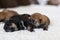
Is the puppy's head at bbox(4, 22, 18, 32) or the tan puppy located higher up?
the puppy's head at bbox(4, 22, 18, 32)

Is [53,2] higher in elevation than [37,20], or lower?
lower

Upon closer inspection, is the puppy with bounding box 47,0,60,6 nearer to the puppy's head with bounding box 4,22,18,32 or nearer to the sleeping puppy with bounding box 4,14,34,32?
the sleeping puppy with bounding box 4,14,34,32

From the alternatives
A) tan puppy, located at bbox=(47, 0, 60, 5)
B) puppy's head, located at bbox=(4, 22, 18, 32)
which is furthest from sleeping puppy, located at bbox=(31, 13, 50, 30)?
tan puppy, located at bbox=(47, 0, 60, 5)

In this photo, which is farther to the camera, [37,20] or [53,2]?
[53,2]

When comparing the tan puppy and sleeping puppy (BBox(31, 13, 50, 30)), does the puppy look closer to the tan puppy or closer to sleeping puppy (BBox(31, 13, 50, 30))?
the tan puppy

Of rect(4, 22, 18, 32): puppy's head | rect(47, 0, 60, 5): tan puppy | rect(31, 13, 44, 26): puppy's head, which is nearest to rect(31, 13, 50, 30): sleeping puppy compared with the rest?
rect(31, 13, 44, 26): puppy's head

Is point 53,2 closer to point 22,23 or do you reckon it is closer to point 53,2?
point 53,2

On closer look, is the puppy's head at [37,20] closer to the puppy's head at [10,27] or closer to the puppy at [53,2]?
the puppy's head at [10,27]

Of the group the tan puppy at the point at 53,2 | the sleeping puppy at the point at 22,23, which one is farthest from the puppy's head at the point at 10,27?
the tan puppy at the point at 53,2

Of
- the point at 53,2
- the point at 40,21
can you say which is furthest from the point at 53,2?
the point at 40,21

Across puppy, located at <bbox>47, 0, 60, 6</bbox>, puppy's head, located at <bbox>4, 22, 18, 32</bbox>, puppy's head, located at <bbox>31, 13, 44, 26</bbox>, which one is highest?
puppy's head, located at <bbox>31, 13, 44, 26</bbox>

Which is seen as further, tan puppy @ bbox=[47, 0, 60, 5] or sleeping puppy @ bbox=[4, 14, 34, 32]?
tan puppy @ bbox=[47, 0, 60, 5]

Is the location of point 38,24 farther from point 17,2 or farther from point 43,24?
point 17,2

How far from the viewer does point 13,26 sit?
138 centimetres
